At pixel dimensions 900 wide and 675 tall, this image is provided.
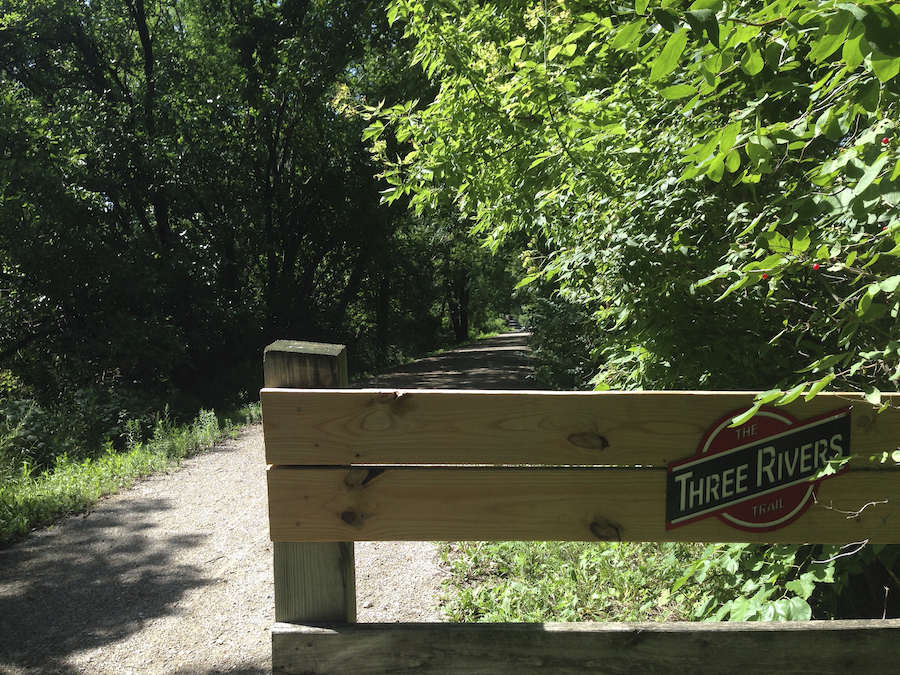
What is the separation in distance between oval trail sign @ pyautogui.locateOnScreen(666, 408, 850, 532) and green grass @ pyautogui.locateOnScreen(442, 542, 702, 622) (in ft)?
5.12

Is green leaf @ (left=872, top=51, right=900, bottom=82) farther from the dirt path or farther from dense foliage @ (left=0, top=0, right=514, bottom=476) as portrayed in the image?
dense foliage @ (left=0, top=0, right=514, bottom=476)

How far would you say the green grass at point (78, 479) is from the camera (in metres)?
5.59

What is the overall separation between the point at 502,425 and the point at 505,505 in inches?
9.8

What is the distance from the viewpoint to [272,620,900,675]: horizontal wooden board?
76.3 inches

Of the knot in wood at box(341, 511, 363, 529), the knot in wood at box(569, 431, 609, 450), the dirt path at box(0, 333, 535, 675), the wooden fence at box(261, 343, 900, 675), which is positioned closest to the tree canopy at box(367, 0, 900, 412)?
the wooden fence at box(261, 343, 900, 675)

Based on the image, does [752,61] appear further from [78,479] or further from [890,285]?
[78,479]

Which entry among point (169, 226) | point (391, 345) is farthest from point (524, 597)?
point (391, 345)

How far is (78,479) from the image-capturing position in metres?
6.64

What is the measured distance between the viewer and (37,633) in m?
3.79

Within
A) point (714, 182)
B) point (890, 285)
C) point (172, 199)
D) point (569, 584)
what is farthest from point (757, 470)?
point (172, 199)

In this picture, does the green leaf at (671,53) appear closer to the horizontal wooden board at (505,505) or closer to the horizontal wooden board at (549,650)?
the horizontal wooden board at (505,505)

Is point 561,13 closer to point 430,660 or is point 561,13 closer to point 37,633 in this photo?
point 430,660

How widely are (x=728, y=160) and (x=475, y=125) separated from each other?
121 inches

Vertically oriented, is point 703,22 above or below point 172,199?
below
